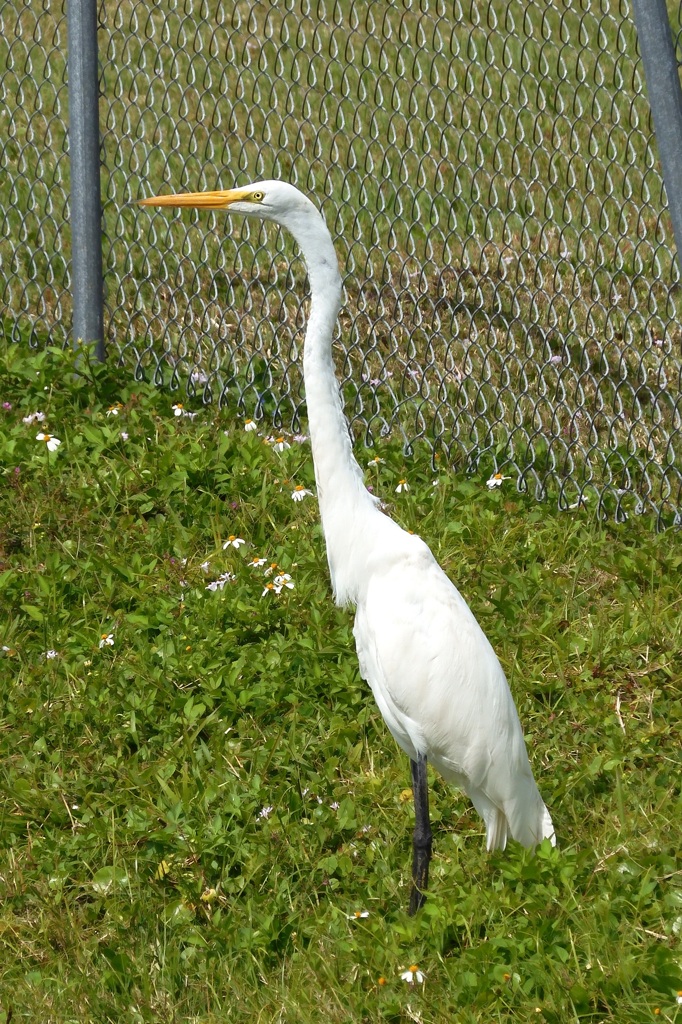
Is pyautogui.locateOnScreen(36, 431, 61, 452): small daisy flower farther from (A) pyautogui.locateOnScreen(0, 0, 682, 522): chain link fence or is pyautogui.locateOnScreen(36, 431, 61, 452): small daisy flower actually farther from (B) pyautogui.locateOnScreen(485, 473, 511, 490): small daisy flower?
(B) pyautogui.locateOnScreen(485, 473, 511, 490): small daisy flower

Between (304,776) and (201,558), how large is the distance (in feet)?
3.27

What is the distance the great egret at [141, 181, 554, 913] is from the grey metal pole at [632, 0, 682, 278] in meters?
1.16

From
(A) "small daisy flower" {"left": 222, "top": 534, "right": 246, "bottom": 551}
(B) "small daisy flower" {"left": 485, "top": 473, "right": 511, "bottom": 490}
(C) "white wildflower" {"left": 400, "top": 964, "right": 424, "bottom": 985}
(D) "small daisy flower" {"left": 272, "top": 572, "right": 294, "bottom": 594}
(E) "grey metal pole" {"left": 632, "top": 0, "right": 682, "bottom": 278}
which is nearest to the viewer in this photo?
(C) "white wildflower" {"left": 400, "top": 964, "right": 424, "bottom": 985}

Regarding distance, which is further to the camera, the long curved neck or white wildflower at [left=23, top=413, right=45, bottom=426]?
white wildflower at [left=23, top=413, right=45, bottom=426]

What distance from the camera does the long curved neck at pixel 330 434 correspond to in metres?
2.74

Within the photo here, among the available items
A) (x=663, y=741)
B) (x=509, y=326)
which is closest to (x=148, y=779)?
(x=663, y=741)

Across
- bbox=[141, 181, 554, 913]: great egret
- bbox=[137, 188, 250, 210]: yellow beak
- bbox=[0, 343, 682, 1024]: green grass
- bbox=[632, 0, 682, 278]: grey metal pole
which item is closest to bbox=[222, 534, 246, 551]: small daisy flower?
bbox=[0, 343, 682, 1024]: green grass

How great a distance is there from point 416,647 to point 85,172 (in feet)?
8.44

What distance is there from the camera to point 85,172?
4473 mm

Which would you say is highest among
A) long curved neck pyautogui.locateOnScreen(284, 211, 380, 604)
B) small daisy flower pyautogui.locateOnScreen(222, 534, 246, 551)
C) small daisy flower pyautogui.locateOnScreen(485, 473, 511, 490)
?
long curved neck pyautogui.locateOnScreen(284, 211, 380, 604)

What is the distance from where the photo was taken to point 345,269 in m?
4.76

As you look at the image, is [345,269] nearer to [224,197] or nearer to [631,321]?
[631,321]

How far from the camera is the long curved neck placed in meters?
2.74

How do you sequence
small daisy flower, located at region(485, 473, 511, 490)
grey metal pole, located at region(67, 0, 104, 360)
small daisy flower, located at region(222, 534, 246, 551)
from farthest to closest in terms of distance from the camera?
grey metal pole, located at region(67, 0, 104, 360) → small daisy flower, located at region(485, 473, 511, 490) → small daisy flower, located at region(222, 534, 246, 551)
